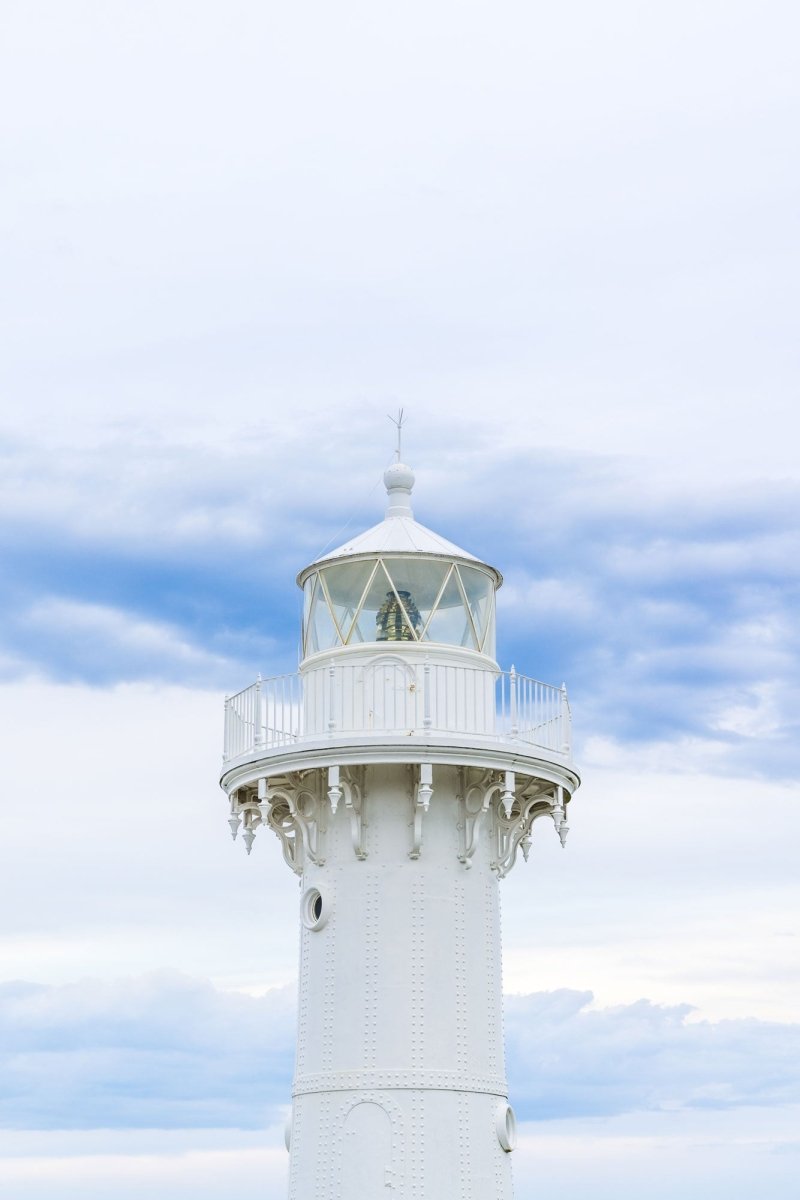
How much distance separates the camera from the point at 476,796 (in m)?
21.8

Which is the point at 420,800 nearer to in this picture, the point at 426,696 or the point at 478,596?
the point at 426,696

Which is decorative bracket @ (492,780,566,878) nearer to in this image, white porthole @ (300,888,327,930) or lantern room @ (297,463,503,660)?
lantern room @ (297,463,503,660)

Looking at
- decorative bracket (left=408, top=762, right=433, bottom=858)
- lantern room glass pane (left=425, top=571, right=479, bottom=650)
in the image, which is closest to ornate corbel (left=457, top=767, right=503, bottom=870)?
decorative bracket (left=408, top=762, right=433, bottom=858)

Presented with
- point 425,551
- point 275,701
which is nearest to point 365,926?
point 275,701

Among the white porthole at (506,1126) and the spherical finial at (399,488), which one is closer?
the white porthole at (506,1126)

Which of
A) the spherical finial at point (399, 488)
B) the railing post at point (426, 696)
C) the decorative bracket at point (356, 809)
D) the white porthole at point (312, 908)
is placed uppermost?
the spherical finial at point (399, 488)

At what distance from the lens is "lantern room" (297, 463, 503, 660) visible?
2220 cm

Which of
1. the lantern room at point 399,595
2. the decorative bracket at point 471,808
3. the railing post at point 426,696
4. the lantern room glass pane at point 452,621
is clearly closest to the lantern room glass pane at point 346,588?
the lantern room at point 399,595

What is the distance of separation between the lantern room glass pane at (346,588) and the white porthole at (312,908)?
3124 millimetres

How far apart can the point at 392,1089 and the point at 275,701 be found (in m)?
4.80

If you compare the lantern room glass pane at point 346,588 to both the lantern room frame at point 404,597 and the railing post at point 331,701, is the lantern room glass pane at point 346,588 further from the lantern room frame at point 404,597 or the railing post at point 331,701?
the railing post at point 331,701

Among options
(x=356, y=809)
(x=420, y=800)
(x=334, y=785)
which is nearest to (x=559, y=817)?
(x=420, y=800)

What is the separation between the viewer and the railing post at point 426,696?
21.0 m

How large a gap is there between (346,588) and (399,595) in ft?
2.32
